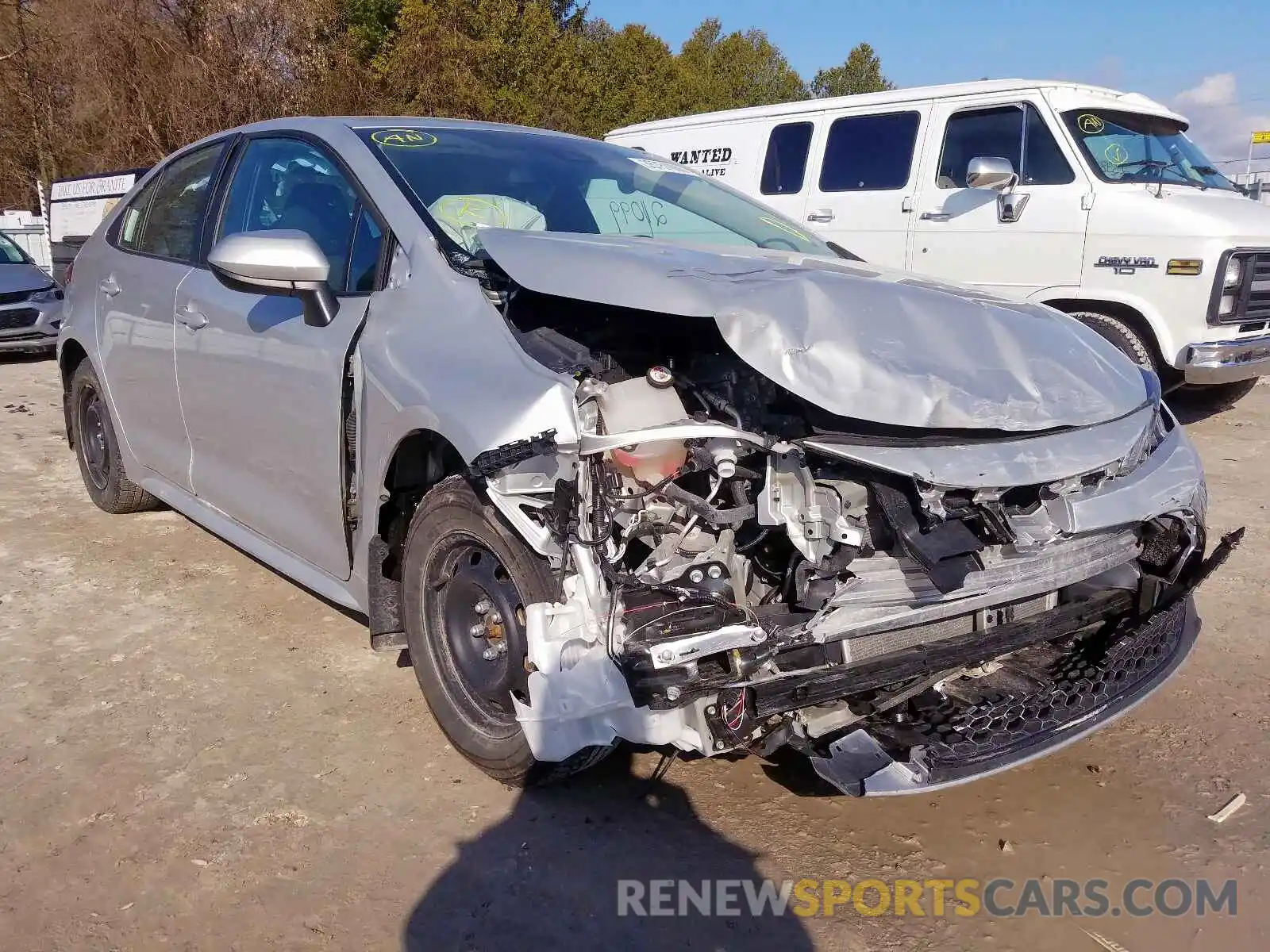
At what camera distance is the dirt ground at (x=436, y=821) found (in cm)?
231

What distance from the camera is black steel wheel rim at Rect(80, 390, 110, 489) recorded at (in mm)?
5094

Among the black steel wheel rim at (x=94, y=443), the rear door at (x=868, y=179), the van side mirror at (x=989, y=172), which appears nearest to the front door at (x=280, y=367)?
the black steel wheel rim at (x=94, y=443)

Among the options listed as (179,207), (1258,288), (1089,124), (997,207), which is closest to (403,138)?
(179,207)

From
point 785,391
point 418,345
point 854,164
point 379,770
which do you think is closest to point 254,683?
point 379,770

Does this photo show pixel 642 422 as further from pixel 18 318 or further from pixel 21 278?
pixel 21 278

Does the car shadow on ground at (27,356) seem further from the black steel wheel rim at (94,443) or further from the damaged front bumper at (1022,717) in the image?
the damaged front bumper at (1022,717)

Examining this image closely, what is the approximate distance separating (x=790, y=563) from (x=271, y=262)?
66.2 inches

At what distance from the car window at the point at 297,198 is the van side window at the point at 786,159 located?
5667 millimetres

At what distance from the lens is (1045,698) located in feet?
8.48

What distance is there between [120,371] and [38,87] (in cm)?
2516

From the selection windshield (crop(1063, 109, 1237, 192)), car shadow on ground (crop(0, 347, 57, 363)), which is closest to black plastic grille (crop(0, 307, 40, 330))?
car shadow on ground (crop(0, 347, 57, 363))

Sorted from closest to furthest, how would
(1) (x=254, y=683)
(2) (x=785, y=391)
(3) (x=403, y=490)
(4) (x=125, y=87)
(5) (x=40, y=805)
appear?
(2) (x=785, y=391) → (5) (x=40, y=805) → (3) (x=403, y=490) → (1) (x=254, y=683) → (4) (x=125, y=87)

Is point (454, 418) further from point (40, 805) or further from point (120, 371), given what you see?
point (120, 371)

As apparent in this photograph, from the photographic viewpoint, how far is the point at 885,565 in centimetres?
236
